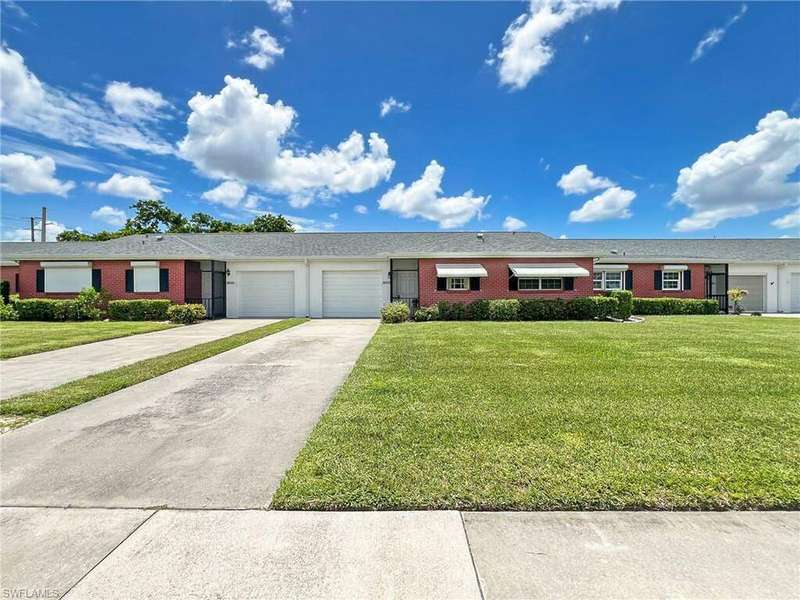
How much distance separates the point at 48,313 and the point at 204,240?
343 inches

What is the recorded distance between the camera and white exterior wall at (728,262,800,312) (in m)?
23.5

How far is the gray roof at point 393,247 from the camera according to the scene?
1952 cm

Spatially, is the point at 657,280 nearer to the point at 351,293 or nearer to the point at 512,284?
the point at 512,284

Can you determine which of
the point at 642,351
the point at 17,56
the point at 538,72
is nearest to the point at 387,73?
the point at 538,72

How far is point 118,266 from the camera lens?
64.4 ft

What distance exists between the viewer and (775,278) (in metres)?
23.7

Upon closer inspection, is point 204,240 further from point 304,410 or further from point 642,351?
point 642,351

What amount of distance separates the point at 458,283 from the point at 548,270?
4.62m

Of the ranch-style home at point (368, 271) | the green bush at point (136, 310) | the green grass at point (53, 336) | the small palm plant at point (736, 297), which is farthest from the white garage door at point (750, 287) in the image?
the green bush at point (136, 310)

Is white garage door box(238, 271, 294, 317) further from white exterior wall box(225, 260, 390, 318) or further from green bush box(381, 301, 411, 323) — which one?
green bush box(381, 301, 411, 323)

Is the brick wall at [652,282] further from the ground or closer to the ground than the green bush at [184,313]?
further from the ground

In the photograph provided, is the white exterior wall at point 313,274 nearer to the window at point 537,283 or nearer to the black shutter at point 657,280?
the window at point 537,283

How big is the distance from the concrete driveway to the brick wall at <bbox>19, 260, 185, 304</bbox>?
46.5ft

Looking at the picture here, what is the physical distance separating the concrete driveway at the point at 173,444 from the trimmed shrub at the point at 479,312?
1196 cm
